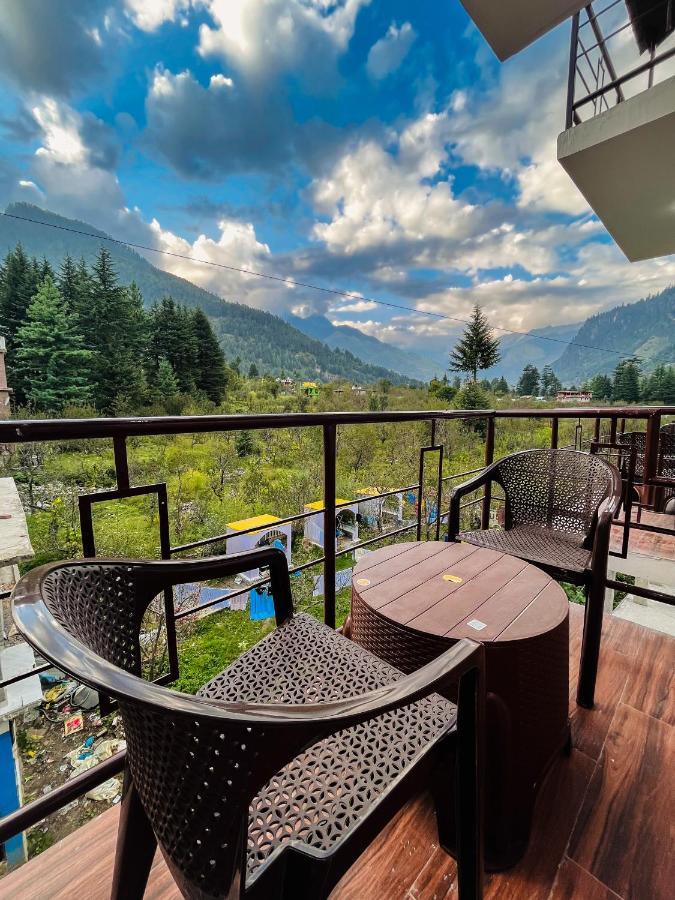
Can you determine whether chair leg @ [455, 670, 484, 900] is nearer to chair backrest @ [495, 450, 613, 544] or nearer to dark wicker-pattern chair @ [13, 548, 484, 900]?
dark wicker-pattern chair @ [13, 548, 484, 900]

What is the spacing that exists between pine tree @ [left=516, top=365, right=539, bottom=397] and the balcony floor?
33728mm

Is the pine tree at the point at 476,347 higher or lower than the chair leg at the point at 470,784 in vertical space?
higher

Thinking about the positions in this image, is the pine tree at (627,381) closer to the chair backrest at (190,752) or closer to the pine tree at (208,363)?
the pine tree at (208,363)

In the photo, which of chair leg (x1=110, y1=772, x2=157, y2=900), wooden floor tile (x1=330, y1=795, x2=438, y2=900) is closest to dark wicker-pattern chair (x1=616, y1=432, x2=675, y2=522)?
wooden floor tile (x1=330, y1=795, x2=438, y2=900)

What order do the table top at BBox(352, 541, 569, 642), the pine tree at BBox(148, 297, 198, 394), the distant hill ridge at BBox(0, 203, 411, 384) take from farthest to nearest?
1. the distant hill ridge at BBox(0, 203, 411, 384)
2. the pine tree at BBox(148, 297, 198, 394)
3. the table top at BBox(352, 541, 569, 642)

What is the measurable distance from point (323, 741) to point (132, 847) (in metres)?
0.28

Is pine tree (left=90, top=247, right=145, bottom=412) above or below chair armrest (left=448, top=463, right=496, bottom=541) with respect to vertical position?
above

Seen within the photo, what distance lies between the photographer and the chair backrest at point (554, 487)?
1.70 metres

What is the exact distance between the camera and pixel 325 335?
382 ft

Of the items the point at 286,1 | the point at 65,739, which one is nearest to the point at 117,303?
the point at 286,1

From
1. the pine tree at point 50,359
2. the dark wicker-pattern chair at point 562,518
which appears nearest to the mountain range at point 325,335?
the pine tree at point 50,359

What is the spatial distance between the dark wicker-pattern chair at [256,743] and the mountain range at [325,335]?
73.0ft

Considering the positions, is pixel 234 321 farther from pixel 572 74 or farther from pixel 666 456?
pixel 666 456

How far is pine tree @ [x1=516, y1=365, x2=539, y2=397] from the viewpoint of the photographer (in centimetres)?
3183
